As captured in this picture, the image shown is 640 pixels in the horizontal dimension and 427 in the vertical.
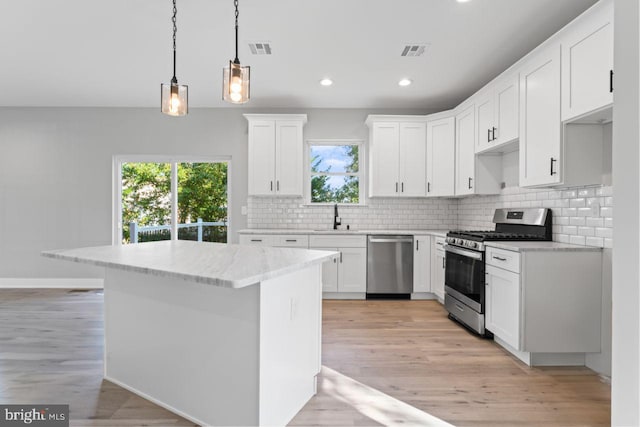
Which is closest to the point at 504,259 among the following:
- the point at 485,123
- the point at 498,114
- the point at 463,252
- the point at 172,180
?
the point at 463,252

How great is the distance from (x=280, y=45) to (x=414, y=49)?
130cm

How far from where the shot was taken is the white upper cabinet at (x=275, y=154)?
487 cm

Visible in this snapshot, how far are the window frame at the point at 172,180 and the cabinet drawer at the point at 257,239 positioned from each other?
77 centimetres

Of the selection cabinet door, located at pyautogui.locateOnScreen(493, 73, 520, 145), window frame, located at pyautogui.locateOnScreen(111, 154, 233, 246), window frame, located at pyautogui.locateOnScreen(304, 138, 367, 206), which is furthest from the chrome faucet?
cabinet door, located at pyautogui.locateOnScreen(493, 73, 520, 145)

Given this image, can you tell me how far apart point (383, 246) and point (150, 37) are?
3.43 m

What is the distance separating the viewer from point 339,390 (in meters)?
2.28

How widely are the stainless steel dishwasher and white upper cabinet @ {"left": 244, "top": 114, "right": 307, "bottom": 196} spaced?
4.28 feet

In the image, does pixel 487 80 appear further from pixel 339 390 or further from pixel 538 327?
pixel 339 390

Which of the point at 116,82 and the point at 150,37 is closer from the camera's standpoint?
the point at 150,37

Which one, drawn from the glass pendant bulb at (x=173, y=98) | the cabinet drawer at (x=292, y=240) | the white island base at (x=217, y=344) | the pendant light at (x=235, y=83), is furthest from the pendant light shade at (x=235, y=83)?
the cabinet drawer at (x=292, y=240)

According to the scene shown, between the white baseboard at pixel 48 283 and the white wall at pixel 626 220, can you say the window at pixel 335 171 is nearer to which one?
the white baseboard at pixel 48 283

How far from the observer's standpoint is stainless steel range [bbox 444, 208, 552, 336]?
10.5 feet

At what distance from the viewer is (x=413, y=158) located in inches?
190

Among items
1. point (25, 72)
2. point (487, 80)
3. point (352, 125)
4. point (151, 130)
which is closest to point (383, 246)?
point (352, 125)
